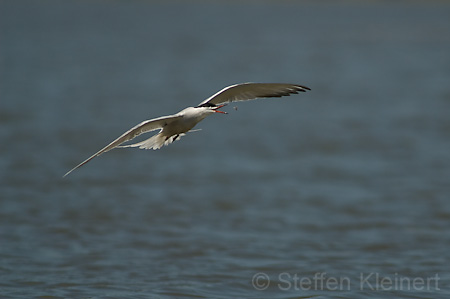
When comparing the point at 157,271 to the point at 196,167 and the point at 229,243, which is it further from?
the point at 196,167

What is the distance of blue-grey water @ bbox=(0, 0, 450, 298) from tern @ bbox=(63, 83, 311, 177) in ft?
6.79

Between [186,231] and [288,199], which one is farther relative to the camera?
[288,199]

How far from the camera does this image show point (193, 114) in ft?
20.3

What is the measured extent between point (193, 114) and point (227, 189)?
685 centimetres

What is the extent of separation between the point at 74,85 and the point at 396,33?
30.3m

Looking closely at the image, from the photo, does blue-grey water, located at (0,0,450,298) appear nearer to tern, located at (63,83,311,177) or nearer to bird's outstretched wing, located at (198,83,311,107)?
tern, located at (63,83,311,177)

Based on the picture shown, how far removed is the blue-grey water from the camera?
851 cm

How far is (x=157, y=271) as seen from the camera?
8664mm

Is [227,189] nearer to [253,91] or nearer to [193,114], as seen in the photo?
[253,91]

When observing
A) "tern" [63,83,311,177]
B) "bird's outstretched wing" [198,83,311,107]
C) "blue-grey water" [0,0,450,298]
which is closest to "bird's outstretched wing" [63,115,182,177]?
"tern" [63,83,311,177]

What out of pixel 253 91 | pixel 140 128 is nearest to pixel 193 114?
pixel 140 128

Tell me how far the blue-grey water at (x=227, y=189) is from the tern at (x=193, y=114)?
81.5 inches

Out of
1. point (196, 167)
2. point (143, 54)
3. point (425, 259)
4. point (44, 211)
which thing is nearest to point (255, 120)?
point (196, 167)

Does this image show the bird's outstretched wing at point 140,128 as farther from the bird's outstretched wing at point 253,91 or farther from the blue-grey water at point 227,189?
the blue-grey water at point 227,189
